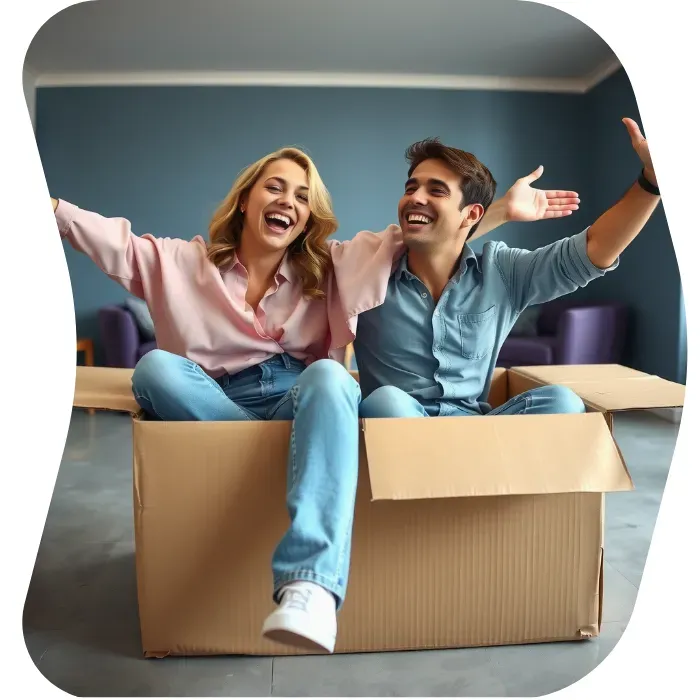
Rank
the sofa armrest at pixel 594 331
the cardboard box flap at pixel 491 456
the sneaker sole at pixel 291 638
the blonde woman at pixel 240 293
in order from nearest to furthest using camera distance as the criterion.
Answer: the sneaker sole at pixel 291 638 < the cardboard box flap at pixel 491 456 < the blonde woman at pixel 240 293 < the sofa armrest at pixel 594 331

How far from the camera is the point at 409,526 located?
1182 mm

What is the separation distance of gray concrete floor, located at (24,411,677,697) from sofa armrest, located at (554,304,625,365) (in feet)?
0.51

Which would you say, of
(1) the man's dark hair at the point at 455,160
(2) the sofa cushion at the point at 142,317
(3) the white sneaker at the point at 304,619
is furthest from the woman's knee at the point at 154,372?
(1) the man's dark hair at the point at 455,160

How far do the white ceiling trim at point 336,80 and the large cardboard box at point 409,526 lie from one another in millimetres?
462

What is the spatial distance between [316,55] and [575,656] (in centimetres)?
102

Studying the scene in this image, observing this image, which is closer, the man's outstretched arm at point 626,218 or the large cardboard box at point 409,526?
the large cardboard box at point 409,526

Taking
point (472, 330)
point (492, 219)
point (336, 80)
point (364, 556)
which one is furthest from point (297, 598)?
point (336, 80)

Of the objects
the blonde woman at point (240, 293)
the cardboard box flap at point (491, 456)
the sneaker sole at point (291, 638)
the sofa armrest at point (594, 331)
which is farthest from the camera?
the sofa armrest at point (594, 331)

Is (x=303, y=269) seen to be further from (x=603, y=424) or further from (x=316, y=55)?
(x=603, y=424)

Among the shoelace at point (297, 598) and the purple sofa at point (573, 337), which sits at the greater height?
the purple sofa at point (573, 337)

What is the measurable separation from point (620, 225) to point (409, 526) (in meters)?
0.58

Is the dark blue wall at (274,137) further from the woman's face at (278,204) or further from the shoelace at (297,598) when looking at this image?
the shoelace at (297,598)

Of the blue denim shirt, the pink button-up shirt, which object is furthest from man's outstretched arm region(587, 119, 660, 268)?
the pink button-up shirt

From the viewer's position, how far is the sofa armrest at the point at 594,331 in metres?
1.29
